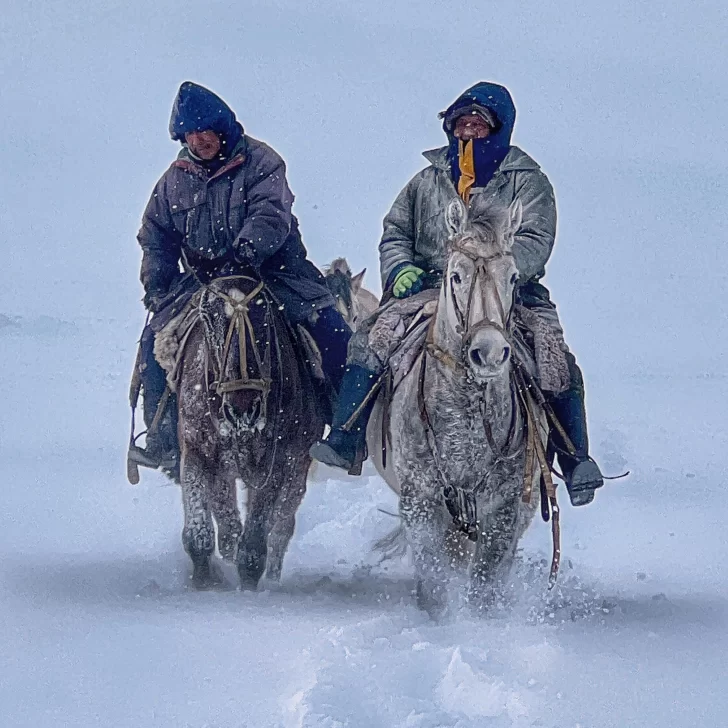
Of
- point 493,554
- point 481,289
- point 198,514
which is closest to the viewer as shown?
point 481,289

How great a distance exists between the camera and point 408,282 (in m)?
7.83

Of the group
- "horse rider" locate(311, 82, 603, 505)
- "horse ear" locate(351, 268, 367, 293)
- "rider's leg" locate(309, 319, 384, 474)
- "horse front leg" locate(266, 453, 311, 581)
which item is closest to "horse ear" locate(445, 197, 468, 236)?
"horse rider" locate(311, 82, 603, 505)

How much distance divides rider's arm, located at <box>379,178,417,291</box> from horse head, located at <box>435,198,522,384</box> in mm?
991

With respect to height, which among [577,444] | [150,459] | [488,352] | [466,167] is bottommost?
[150,459]

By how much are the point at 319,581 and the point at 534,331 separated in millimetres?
2021

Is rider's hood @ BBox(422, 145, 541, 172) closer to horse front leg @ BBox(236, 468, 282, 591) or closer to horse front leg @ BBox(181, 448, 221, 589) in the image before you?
horse front leg @ BBox(236, 468, 282, 591)

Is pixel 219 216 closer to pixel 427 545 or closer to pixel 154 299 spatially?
pixel 154 299

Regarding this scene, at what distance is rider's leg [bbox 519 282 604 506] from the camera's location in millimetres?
7691

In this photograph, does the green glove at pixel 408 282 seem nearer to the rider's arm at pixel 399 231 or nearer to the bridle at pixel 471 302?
the rider's arm at pixel 399 231

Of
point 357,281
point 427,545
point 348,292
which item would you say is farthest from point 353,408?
point 357,281

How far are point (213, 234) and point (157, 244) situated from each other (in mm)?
366

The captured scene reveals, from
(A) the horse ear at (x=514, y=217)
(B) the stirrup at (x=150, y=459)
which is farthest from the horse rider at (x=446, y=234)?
(B) the stirrup at (x=150, y=459)

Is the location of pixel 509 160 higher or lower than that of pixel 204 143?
lower

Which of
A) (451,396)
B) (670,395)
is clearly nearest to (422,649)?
(451,396)
